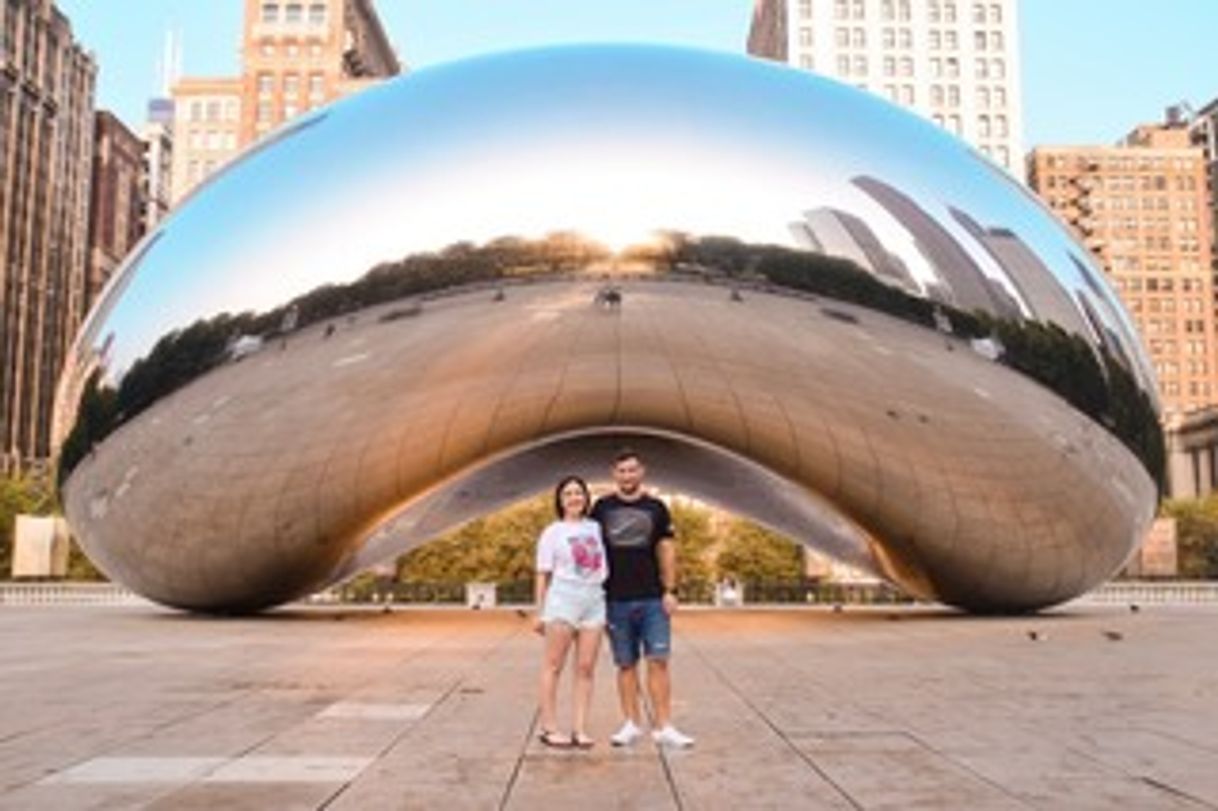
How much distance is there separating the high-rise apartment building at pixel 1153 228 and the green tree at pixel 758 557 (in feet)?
287

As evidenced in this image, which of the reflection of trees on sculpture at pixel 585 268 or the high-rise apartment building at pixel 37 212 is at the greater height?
the high-rise apartment building at pixel 37 212

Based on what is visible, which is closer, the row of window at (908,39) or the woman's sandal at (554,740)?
the woman's sandal at (554,740)

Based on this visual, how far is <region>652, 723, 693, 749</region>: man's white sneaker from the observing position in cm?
574

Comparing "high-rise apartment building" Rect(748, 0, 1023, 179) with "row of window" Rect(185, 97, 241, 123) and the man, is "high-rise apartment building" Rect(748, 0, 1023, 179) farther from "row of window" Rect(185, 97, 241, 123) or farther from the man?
the man

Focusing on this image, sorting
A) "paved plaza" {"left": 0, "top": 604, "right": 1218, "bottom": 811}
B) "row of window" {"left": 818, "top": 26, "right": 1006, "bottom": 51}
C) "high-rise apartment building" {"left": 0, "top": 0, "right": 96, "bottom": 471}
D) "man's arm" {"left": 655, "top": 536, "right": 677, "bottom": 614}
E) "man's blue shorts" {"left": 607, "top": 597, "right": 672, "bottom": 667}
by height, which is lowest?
"paved plaza" {"left": 0, "top": 604, "right": 1218, "bottom": 811}

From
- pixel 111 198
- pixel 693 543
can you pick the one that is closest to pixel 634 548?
pixel 693 543

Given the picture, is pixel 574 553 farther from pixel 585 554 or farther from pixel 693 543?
pixel 693 543

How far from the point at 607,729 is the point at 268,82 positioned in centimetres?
12005

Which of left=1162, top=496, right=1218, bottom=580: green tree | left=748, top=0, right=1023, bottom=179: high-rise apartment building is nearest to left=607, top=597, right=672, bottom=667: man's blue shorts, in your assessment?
left=1162, top=496, right=1218, bottom=580: green tree

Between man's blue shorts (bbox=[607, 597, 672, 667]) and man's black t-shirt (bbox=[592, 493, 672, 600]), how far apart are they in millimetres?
44

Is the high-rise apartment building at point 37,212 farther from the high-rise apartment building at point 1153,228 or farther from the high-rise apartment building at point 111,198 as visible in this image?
the high-rise apartment building at point 1153,228

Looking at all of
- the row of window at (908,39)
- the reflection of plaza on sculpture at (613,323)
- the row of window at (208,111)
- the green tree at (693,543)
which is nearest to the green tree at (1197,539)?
the green tree at (693,543)

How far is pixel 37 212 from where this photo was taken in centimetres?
11856

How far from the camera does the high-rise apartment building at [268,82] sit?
11725 centimetres
